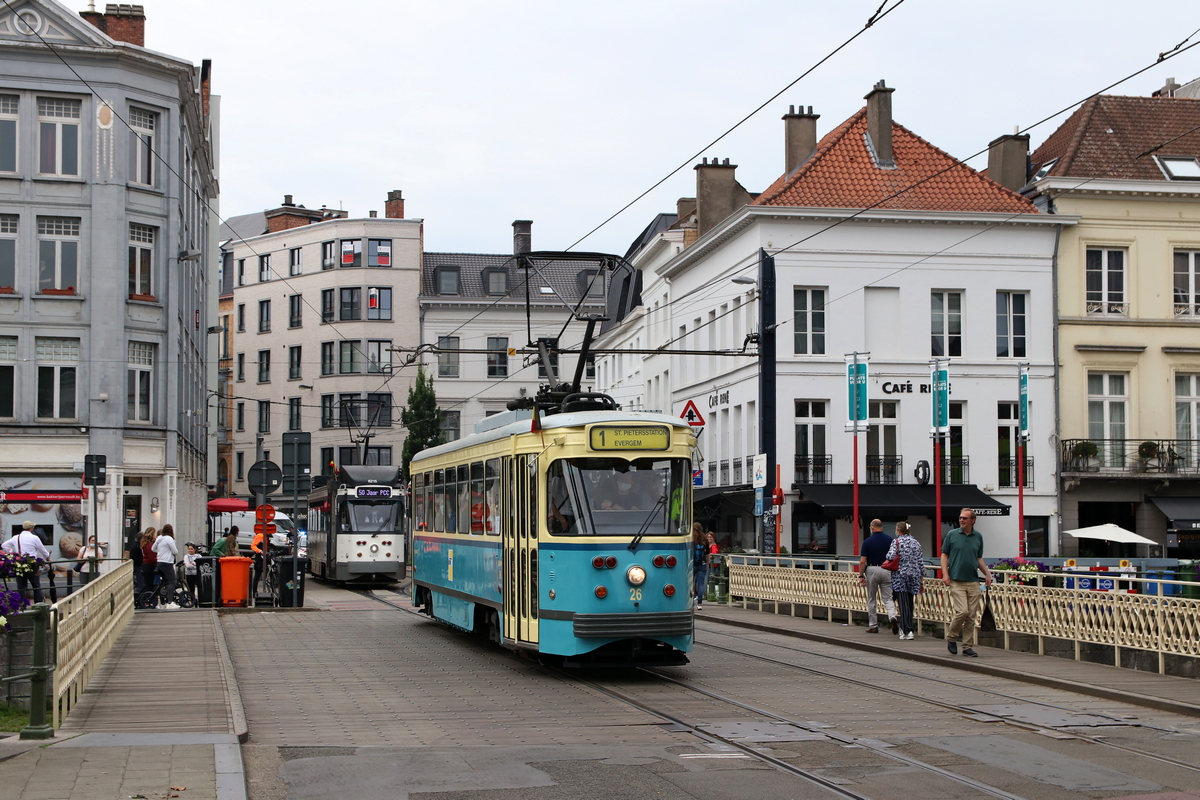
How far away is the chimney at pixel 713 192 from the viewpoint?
48406 millimetres

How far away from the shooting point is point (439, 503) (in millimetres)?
20922

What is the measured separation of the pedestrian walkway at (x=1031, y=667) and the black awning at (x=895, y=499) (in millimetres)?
16605

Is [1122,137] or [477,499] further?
[1122,137]

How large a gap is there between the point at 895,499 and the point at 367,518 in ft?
49.1

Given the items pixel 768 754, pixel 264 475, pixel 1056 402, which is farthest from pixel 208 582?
pixel 1056 402

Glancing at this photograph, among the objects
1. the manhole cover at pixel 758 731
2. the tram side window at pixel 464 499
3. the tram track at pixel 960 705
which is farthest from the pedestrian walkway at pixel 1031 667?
the tram side window at pixel 464 499

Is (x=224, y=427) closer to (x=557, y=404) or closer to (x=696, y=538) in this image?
(x=696, y=538)

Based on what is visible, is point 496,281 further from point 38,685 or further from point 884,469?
point 38,685

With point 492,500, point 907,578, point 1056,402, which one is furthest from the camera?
point 1056,402

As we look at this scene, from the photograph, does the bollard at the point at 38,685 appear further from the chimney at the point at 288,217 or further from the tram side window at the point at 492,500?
the chimney at the point at 288,217

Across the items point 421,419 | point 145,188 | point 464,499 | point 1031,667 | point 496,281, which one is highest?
point 496,281

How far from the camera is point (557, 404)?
18312 mm

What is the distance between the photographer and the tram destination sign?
49.4ft

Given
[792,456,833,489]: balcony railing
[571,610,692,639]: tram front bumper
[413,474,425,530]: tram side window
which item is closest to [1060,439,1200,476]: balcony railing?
[792,456,833,489]: balcony railing
